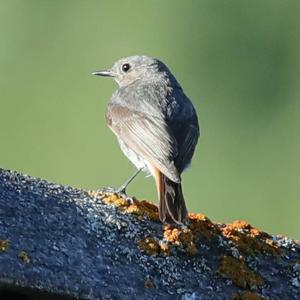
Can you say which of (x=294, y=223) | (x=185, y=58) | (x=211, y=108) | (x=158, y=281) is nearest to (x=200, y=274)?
(x=158, y=281)

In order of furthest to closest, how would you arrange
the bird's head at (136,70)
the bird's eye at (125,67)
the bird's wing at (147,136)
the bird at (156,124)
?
1. the bird's eye at (125,67)
2. the bird's head at (136,70)
3. the bird's wing at (147,136)
4. the bird at (156,124)

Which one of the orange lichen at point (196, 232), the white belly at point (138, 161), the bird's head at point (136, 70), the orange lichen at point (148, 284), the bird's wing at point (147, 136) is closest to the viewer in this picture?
the orange lichen at point (148, 284)

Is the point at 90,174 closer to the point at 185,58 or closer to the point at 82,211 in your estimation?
the point at 185,58

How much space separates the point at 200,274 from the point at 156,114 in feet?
12.2

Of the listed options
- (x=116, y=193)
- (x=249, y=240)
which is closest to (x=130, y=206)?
(x=116, y=193)

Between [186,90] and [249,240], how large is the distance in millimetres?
12989

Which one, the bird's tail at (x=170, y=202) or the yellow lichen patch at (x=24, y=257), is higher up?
the bird's tail at (x=170, y=202)

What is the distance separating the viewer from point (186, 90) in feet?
67.1

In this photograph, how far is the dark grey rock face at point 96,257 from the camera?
21.0 ft

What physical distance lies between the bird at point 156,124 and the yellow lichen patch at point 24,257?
1.45 metres

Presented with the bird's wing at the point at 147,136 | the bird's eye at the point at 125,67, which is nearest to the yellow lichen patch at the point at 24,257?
the bird's wing at the point at 147,136

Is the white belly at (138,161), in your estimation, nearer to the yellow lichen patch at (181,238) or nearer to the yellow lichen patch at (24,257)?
the yellow lichen patch at (181,238)

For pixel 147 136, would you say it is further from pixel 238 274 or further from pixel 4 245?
pixel 4 245

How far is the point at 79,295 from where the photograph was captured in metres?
6.40
